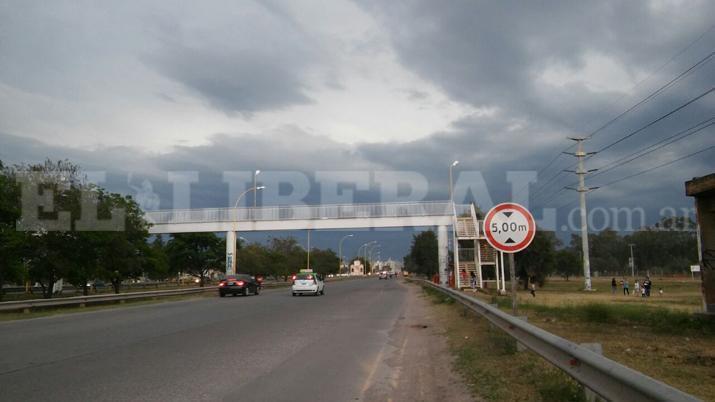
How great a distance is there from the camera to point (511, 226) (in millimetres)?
9711

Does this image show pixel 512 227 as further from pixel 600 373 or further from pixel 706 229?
pixel 706 229

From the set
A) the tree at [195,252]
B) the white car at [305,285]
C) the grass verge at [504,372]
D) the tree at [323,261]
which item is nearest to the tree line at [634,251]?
the tree at [323,261]

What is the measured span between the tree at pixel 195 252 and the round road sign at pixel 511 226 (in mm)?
63718

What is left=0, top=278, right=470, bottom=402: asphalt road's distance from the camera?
7.24 m

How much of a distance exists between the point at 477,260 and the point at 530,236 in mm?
30573

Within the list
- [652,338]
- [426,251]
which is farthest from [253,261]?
[652,338]

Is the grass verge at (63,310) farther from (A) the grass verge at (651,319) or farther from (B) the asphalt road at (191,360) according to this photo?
(A) the grass verge at (651,319)

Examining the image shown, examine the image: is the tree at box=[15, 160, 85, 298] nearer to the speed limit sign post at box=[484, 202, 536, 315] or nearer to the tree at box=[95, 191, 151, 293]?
the tree at box=[95, 191, 151, 293]

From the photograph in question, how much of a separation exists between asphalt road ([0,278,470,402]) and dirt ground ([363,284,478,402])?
0.60ft

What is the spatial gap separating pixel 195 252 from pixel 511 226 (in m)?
64.7

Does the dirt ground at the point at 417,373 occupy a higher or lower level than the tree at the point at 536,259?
lower

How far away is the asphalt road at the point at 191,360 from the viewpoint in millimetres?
7238

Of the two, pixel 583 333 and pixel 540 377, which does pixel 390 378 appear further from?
pixel 583 333

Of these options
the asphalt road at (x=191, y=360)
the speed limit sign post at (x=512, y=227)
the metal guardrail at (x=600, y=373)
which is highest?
the speed limit sign post at (x=512, y=227)
